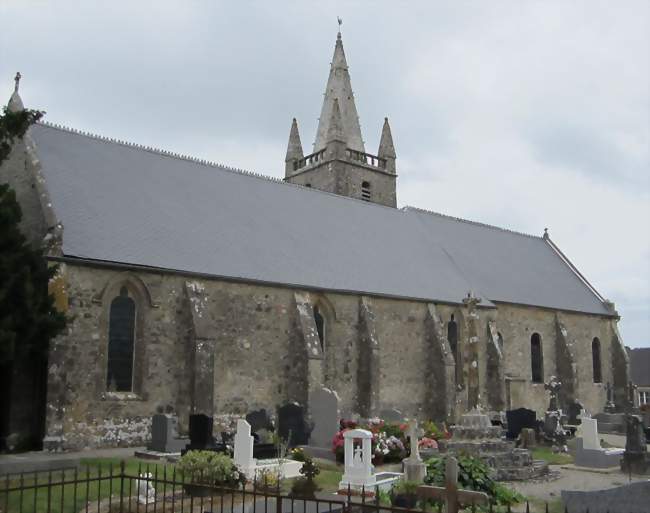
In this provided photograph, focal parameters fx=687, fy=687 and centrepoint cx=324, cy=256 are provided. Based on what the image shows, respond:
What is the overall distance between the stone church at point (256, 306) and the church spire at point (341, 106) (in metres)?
6.84

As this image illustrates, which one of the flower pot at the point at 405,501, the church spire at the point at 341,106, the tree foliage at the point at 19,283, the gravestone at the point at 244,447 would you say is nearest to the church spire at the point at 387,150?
the church spire at the point at 341,106

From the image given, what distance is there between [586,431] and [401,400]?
28.0 feet

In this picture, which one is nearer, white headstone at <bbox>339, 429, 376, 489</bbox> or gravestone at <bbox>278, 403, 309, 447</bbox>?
white headstone at <bbox>339, 429, 376, 489</bbox>

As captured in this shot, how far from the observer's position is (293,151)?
40.0 m

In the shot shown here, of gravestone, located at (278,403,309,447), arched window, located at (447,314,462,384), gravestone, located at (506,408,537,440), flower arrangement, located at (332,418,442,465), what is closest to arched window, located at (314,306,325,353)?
flower arrangement, located at (332,418,442,465)

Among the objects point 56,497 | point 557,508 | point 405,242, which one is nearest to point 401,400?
point 405,242

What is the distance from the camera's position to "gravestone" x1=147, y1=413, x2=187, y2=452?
17.0 m

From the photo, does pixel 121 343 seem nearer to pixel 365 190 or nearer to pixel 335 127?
pixel 335 127

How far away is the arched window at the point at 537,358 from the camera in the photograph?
103 ft

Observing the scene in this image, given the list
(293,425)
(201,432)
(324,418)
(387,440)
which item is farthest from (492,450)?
(201,432)

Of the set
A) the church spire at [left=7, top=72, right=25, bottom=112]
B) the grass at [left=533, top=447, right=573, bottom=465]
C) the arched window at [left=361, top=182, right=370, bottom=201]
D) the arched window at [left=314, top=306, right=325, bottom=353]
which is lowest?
the grass at [left=533, top=447, right=573, bottom=465]

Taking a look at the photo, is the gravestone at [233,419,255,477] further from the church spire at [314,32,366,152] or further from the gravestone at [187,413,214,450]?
the church spire at [314,32,366,152]

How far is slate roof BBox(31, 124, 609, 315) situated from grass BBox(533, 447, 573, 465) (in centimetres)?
763

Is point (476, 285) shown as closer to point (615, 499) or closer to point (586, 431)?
point (586, 431)
